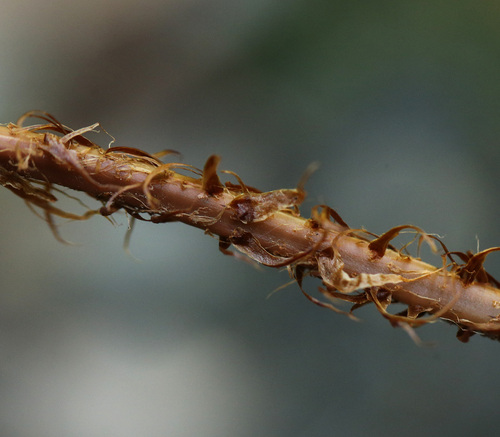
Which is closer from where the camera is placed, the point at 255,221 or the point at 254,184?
the point at 255,221

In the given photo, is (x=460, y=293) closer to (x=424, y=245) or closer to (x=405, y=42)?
(x=424, y=245)

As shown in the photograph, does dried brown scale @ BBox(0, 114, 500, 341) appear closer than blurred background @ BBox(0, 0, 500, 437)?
Yes

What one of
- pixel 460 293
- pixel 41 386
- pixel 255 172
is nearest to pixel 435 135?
pixel 255 172

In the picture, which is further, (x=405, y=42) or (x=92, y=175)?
(x=405, y=42)
